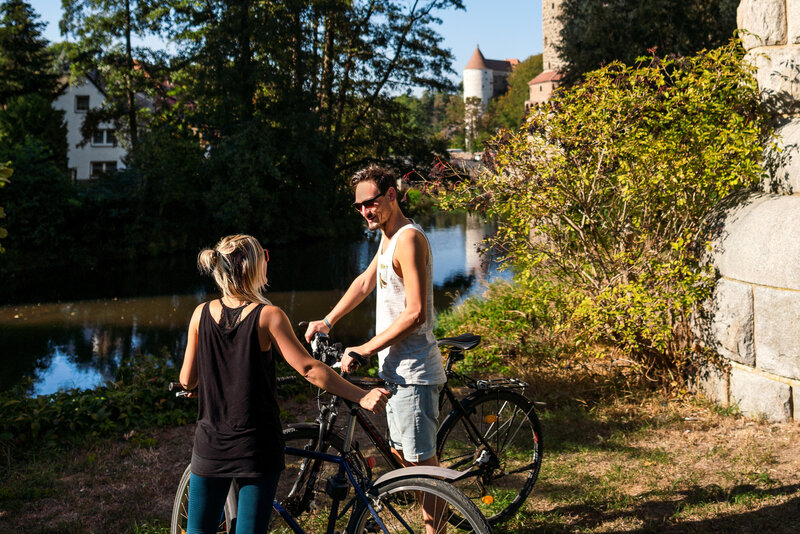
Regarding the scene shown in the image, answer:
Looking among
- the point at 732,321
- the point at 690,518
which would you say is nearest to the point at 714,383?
the point at 732,321

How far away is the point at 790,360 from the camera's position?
509 cm

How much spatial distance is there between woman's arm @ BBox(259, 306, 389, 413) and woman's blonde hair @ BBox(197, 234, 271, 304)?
84 mm

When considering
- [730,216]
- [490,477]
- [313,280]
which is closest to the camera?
[490,477]

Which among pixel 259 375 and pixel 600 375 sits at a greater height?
pixel 259 375

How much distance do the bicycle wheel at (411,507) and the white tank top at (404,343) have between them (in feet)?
1.83

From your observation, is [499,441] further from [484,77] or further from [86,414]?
[484,77]

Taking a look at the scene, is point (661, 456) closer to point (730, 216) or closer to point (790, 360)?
point (790, 360)

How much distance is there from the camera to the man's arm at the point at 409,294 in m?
3.14

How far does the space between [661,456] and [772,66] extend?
10.7 ft

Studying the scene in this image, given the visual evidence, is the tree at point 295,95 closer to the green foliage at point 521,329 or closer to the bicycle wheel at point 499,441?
the green foliage at point 521,329

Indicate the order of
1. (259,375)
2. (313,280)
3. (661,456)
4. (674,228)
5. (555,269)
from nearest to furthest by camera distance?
(259,375) < (661,456) < (674,228) < (555,269) < (313,280)

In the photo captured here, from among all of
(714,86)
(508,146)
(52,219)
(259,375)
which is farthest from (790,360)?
(52,219)

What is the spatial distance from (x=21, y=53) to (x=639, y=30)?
977 inches

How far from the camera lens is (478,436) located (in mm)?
3906
